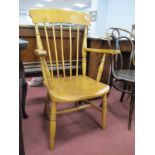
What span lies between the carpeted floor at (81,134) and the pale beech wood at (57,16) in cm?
88

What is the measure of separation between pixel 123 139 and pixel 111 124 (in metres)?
0.23

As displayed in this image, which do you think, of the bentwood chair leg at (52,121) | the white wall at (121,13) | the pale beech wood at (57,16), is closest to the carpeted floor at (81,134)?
the bentwood chair leg at (52,121)

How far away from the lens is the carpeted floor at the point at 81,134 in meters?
1.28

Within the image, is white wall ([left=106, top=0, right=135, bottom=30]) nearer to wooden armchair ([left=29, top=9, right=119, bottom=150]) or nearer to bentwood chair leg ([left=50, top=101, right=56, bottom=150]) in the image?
wooden armchair ([left=29, top=9, right=119, bottom=150])

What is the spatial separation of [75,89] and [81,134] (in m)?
0.40

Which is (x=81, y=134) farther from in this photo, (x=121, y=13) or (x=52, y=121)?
(x=121, y=13)

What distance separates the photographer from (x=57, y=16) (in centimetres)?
152

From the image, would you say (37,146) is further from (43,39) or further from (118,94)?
(118,94)

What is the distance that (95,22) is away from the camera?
5746mm

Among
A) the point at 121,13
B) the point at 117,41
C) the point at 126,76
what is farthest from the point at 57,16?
the point at 121,13

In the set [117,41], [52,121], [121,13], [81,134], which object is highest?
→ [121,13]

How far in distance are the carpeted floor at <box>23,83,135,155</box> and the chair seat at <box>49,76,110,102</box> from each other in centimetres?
37

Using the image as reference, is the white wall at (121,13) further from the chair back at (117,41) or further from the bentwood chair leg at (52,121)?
the bentwood chair leg at (52,121)
